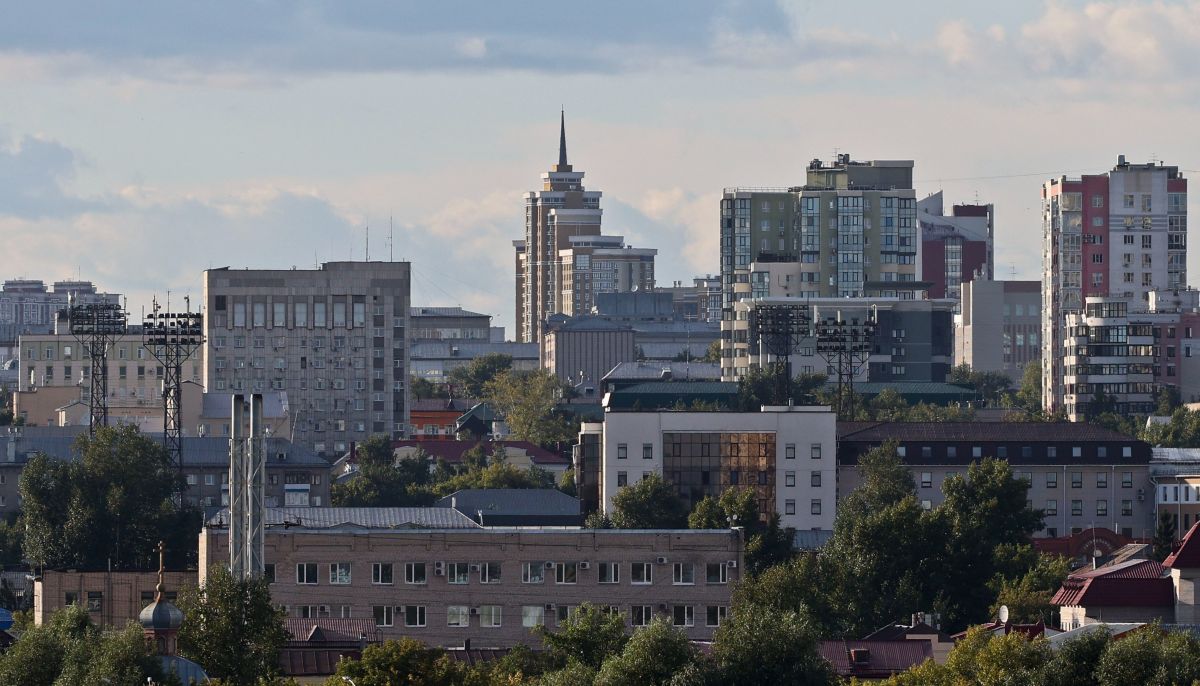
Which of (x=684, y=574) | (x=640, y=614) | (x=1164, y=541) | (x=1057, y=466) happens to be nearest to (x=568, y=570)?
(x=640, y=614)

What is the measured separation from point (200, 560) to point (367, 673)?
43.5 m

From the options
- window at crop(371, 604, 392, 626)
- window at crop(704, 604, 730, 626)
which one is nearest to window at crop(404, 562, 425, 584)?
window at crop(371, 604, 392, 626)

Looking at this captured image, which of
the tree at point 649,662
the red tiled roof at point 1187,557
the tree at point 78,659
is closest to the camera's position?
the tree at point 78,659

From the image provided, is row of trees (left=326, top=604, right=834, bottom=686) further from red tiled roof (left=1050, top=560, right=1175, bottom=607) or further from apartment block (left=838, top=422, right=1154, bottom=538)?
apartment block (left=838, top=422, right=1154, bottom=538)

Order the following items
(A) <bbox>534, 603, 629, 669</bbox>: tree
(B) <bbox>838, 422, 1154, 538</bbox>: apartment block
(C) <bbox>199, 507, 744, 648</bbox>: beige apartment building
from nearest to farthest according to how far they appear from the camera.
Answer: (A) <bbox>534, 603, 629, 669</bbox>: tree, (C) <bbox>199, 507, 744, 648</bbox>: beige apartment building, (B) <bbox>838, 422, 1154, 538</bbox>: apartment block

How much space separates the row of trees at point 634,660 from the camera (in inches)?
3551

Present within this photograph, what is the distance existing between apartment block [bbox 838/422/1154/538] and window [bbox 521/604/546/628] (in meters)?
57.2

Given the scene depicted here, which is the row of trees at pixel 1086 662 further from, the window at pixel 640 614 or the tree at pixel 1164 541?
the tree at pixel 1164 541

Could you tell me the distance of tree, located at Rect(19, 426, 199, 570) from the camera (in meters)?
165

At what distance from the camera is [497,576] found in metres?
132

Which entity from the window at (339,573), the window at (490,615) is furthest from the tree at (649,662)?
the window at (339,573)

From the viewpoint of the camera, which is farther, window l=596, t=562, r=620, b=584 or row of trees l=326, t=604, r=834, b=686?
window l=596, t=562, r=620, b=584

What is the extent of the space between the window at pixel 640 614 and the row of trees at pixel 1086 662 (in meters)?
37.5

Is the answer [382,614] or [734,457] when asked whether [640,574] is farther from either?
[734,457]
